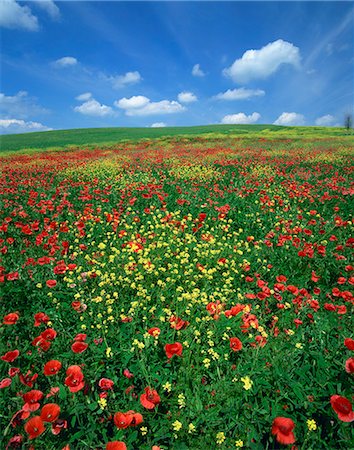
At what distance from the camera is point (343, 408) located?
1.72 m

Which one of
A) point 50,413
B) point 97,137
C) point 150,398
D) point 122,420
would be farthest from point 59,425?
point 97,137

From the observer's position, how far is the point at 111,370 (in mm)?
2400

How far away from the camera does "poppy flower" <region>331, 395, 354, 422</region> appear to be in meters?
1.70

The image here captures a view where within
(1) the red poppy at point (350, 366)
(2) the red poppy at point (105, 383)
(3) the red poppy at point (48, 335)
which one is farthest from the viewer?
(3) the red poppy at point (48, 335)

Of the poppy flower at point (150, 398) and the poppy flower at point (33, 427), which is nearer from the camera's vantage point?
the poppy flower at point (33, 427)

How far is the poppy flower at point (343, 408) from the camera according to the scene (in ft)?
A: 5.57

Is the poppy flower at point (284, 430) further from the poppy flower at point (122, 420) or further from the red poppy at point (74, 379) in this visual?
the red poppy at point (74, 379)

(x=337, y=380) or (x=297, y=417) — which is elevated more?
(x=337, y=380)

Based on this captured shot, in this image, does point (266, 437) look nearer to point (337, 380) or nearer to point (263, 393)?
point (263, 393)

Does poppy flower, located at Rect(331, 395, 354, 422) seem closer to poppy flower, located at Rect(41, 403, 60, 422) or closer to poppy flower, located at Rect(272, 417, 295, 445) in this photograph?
poppy flower, located at Rect(272, 417, 295, 445)

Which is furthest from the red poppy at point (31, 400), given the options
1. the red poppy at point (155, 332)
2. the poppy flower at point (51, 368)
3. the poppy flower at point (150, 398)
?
the red poppy at point (155, 332)

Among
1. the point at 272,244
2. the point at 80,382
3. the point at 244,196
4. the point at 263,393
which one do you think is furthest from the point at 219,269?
the point at 244,196

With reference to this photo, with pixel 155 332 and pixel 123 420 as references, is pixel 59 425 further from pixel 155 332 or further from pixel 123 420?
pixel 155 332

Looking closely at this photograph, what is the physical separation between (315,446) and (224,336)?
1.09 metres
